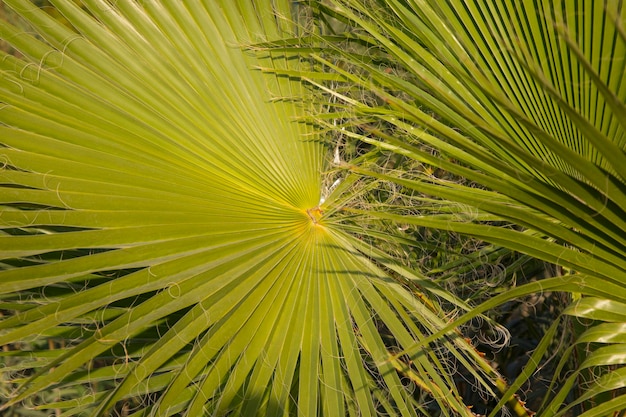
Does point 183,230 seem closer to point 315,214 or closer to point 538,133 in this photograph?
point 315,214

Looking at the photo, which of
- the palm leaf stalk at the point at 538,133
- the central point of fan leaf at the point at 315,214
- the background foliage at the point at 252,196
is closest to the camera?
the palm leaf stalk at the point at 538,133

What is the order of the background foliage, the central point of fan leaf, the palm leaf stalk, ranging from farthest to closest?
the central point of fan leaf < the background foliage < the palm leaf stalk

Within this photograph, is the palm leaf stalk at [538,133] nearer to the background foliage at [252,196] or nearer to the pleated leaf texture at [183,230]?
the background foliage at [252,196]

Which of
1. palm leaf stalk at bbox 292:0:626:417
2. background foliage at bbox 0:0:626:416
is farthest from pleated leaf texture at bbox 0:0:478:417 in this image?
palm leaf stalk at bbox 292:0:626:417

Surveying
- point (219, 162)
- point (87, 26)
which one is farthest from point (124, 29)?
point (219, 162)

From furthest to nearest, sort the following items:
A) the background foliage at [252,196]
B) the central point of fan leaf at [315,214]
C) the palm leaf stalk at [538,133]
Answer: the central point of fan leaf at [315,214], the background foliage at [252,196], the palm leaf stalk at [538,133]

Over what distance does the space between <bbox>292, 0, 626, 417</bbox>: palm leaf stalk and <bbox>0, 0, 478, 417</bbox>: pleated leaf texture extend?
0.80 ft

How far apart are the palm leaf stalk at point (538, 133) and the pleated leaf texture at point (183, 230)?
24 cm

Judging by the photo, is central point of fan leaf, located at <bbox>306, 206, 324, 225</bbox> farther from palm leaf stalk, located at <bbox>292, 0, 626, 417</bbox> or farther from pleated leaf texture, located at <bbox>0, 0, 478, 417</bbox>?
palm leaf stalk, located at <bbox>292, 0, 626, 417</bbox>

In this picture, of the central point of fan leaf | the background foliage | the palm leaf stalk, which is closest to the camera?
the palm leaf stalk

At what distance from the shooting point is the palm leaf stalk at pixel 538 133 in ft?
2.71

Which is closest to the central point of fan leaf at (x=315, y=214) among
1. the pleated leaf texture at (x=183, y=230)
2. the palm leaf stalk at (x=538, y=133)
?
the pleated leaf texture at (x=183, y=230)

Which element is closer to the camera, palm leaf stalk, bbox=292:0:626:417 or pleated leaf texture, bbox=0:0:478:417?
palm leaf stalk, bbox=292:0:626:417

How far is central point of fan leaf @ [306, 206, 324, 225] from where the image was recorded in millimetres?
1520
